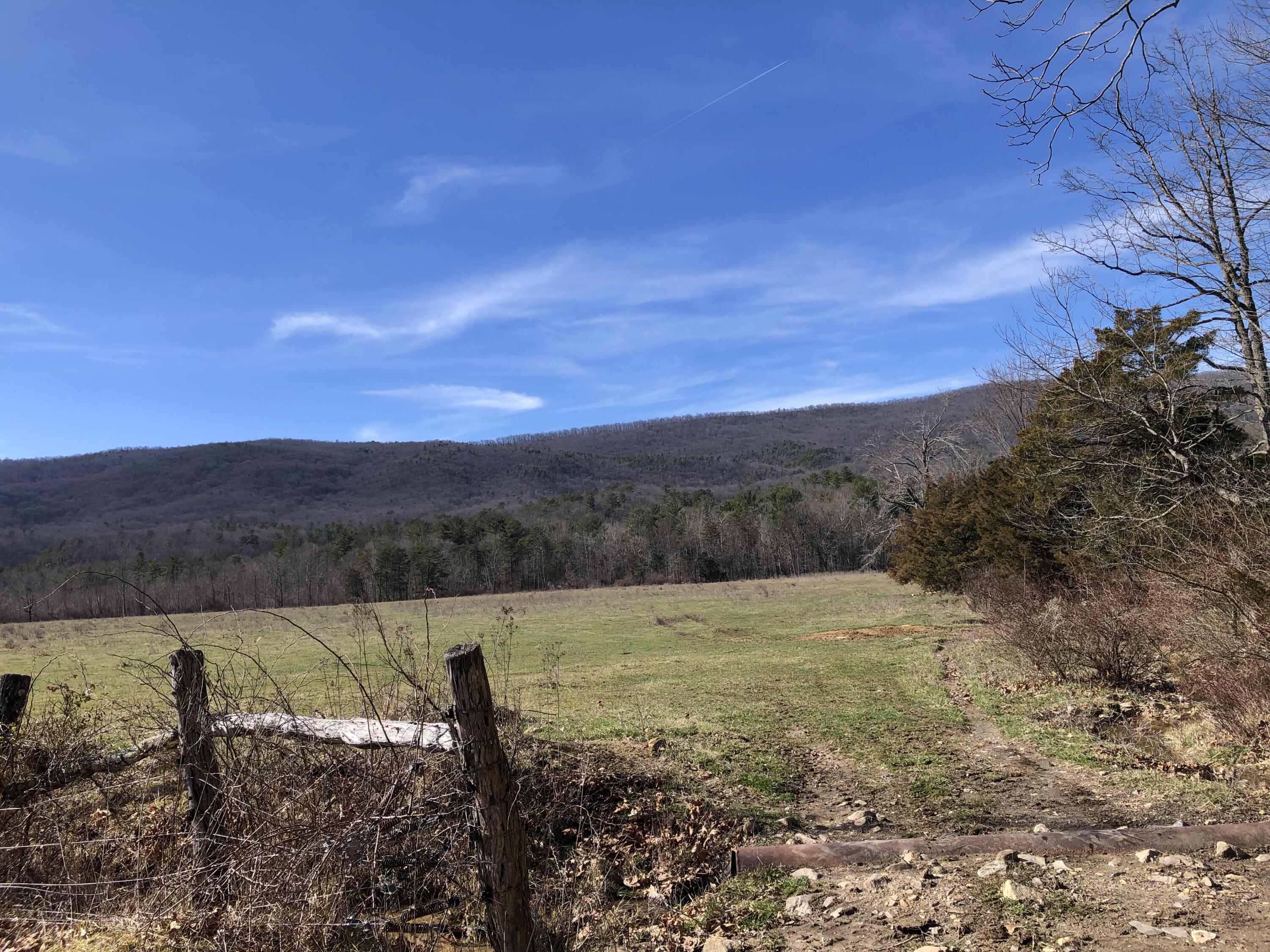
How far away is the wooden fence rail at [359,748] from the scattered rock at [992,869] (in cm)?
257

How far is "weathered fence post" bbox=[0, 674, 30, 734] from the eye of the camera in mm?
5215

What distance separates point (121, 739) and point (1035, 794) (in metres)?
9.05

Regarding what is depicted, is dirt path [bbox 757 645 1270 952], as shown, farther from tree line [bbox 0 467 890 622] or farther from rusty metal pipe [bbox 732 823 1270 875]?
tree line [bbox 0 467 890 622]

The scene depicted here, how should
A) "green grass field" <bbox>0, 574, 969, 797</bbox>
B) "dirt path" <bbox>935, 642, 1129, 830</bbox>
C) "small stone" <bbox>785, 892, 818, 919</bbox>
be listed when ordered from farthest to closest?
"green grass field" <bbox>0, 574, 969, 797</bbox>, "dirt path" <bbox>935, 642, 1129, 830</bbox>, "small stone" <bbox>785, 892, 818, 919</bbox>

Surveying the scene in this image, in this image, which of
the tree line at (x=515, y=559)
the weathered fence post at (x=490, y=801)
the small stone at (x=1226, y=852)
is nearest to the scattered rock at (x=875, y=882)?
the small stone at (x=1226, y=852)

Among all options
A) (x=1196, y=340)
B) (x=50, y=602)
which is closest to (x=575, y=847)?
(x=1196, y=340)

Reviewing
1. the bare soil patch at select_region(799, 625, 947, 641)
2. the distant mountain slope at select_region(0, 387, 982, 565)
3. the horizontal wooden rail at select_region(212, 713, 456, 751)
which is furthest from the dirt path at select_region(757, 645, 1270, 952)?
the distant mountain slope at select_region(0, 387, 982, 565)

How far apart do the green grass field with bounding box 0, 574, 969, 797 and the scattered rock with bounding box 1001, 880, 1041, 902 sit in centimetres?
289

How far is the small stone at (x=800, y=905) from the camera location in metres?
4.35

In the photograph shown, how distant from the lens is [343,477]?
179 meters

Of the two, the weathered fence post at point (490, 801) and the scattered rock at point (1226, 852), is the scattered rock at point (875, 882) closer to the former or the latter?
the scattered rock at point (1226, 852)

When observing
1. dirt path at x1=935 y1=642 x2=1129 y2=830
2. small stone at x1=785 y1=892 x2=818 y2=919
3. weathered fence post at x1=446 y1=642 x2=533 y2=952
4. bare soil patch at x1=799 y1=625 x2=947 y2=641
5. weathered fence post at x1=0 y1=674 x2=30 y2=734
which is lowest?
bare soil patch at x1=799 y1=625 x2=947 y2=641

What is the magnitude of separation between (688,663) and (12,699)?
49.8 ft

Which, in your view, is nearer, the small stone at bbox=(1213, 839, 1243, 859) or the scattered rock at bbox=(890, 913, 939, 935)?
the scattered rock at bbox=(890, 913, 939, 935)
